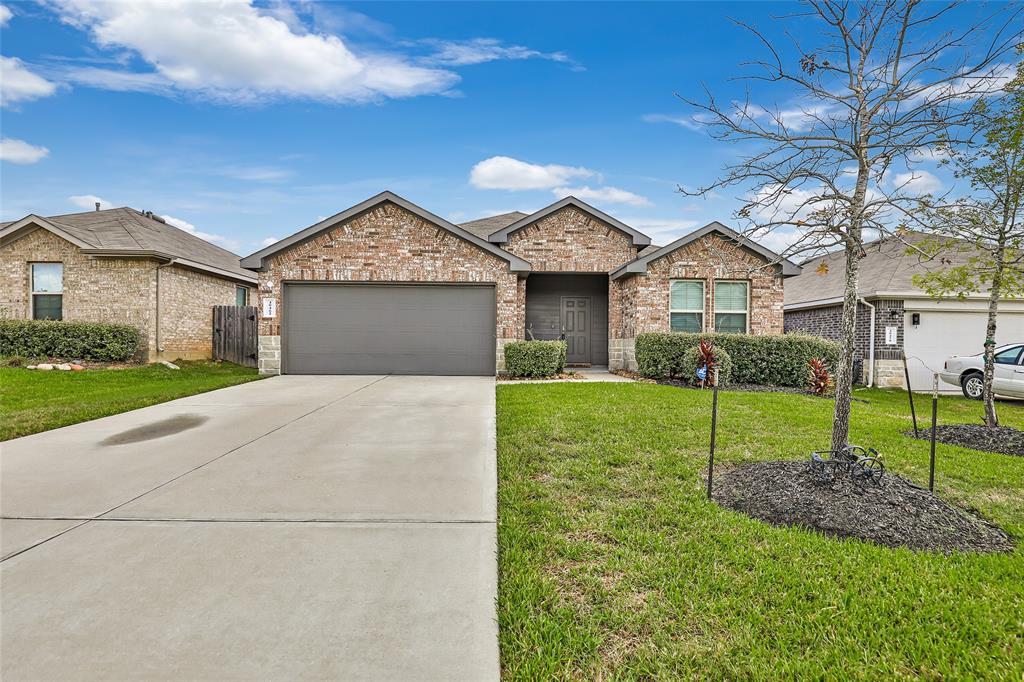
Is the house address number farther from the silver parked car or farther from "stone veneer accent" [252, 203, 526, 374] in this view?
the silver parked car

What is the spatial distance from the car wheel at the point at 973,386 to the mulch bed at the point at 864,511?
438 inches

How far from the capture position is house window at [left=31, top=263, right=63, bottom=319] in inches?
567

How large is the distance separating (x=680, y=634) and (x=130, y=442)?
21.2 ft

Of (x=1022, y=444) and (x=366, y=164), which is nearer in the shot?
(x=1022, y=444)

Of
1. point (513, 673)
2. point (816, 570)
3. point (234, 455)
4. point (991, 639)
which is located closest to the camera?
point (513, 673)

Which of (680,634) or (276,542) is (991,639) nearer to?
(680,634)

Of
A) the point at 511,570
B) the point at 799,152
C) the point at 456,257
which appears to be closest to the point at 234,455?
the point at 511,570

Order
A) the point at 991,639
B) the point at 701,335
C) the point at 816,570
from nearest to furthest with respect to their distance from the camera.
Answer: the point at 991,639 < the point at 816,570 < the point at 701,335

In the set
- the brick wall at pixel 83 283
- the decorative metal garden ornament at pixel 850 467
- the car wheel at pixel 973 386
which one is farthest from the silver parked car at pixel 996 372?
the brick wall at pixel 83 283

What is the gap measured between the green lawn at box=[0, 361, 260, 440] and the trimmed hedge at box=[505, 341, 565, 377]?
6353 mm

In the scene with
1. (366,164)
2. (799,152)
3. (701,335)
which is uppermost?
(366,164)

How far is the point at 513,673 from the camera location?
208 centimetres

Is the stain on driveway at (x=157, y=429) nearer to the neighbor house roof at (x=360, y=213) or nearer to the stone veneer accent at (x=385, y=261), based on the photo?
the stone veneer accent at (x=385, y=261)

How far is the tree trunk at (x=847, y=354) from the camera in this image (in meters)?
4.16
